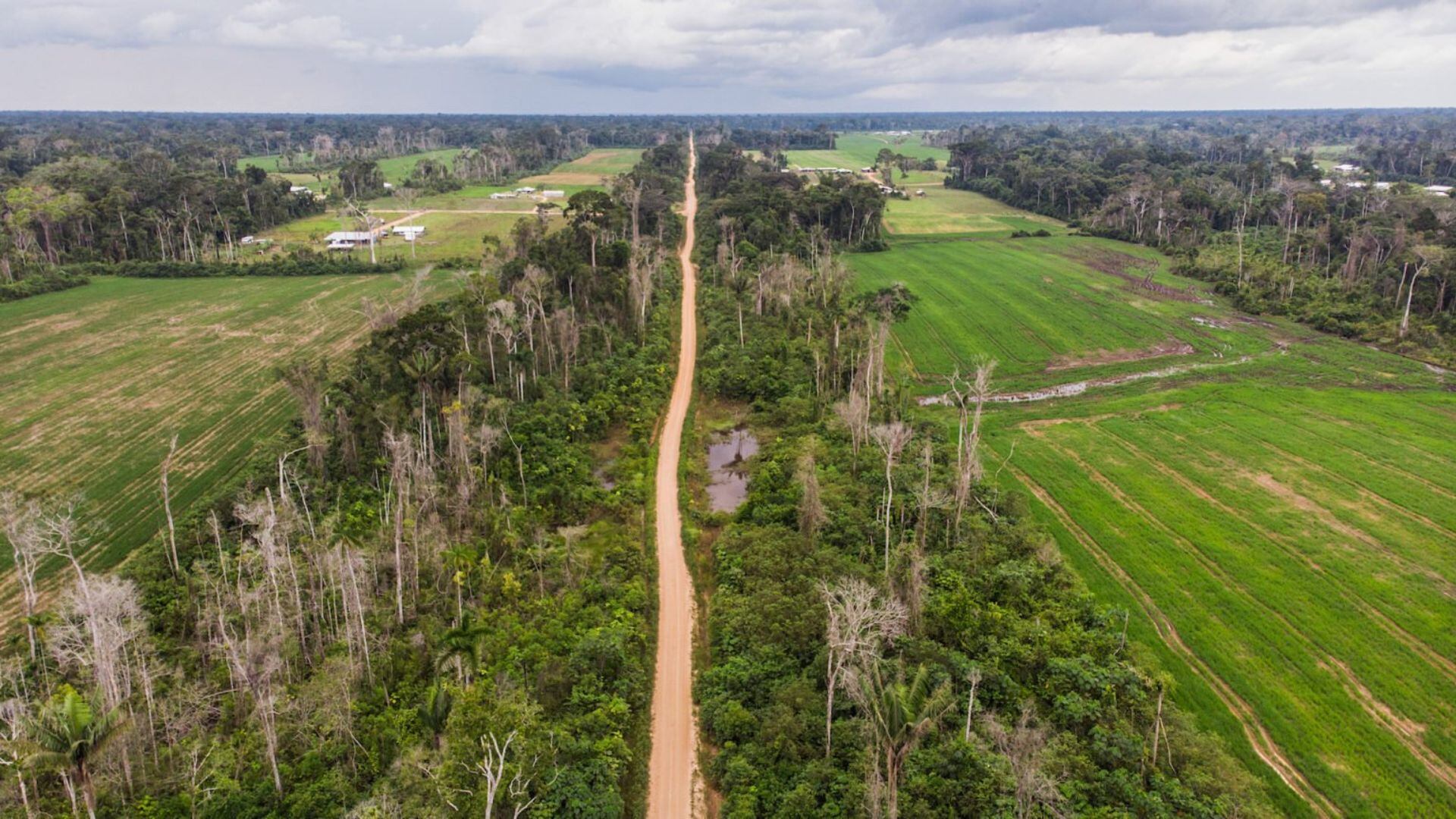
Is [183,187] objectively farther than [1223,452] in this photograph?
Yes

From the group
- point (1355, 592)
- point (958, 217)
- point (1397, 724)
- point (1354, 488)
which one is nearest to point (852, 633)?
point (1397, 724)

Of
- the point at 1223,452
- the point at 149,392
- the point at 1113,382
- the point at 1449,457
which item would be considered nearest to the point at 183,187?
the point at 149,392

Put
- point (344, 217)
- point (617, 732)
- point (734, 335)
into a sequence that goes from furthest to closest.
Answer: point (344, 217) < point (734, 335) < point (617, 732)

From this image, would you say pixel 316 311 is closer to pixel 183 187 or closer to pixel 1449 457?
pixel 183 187

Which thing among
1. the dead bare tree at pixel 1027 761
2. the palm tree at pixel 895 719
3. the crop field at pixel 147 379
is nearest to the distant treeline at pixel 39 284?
the crop field at pixel 147 379

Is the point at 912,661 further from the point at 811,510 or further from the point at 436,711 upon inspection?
the point at 436,711

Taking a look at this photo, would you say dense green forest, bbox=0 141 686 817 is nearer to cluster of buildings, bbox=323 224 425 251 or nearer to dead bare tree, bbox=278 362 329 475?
dead bare tree, bbox=278 362 329 475
